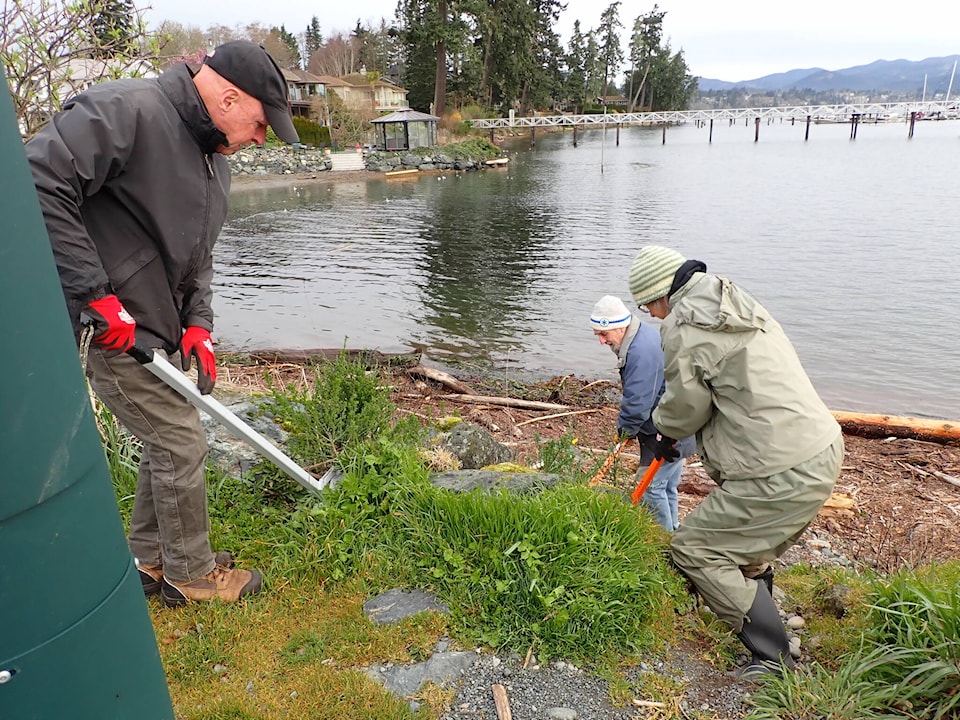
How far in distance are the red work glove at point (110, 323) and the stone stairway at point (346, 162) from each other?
4386 cm

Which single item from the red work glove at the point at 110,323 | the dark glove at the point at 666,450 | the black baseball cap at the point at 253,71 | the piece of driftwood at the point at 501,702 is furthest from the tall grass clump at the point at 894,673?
→ the black baseball cap at the point at 253,71

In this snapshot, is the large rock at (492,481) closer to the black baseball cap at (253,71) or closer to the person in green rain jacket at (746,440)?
the person in green rain jacket at (746,440)

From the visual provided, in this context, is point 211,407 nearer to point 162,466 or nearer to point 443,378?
point 162,466

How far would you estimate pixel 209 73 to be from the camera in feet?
9.36

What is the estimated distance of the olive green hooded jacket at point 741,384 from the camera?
3070mm

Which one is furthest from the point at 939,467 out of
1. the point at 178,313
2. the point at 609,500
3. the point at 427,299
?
the point at 427,299

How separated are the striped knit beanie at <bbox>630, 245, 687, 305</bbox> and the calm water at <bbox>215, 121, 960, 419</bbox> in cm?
648

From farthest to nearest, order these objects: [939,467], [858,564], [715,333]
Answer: [939,467], [858,564], [715,333]

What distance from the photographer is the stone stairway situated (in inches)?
1752

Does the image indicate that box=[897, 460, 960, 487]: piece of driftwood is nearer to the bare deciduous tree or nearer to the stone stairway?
the bare deciduous tree

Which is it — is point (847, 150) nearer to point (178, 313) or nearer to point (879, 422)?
point (879, 422)

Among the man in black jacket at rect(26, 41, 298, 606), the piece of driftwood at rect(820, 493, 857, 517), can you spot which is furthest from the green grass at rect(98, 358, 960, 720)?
the piece of driftwood at rect(820, 493, 857, 517)

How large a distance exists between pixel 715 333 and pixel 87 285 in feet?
8.48

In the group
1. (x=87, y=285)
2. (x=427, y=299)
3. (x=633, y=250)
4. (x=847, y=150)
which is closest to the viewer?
(x=87, y=285)
